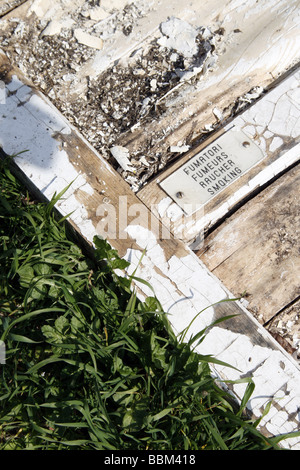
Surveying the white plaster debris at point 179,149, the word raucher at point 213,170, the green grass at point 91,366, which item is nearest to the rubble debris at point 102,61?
the white plaster debris at point 179,149

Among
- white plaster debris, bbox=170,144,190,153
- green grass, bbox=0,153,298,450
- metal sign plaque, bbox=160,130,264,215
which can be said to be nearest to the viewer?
green grass, bbox=0,153,298,450

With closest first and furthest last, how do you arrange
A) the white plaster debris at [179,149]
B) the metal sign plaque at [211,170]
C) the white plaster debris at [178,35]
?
the metal sign plaque at [211,170], the white plaster debris at [179,149], the white plaster debris at [178,35]

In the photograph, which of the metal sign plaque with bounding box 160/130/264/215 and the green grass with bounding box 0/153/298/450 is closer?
the green grass with bounding box 0/153/298/450

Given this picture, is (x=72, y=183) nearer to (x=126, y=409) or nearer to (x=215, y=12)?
(x=126, y=409)

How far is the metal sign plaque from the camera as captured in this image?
1.84 metres

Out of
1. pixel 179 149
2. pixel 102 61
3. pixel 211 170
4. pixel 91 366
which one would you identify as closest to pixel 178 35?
pixel 102 61

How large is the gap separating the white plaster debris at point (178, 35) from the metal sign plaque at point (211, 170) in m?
0.53

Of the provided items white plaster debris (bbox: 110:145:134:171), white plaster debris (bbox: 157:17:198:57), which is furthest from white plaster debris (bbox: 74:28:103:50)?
white plaster debris (bbox: 110:145:134:171)

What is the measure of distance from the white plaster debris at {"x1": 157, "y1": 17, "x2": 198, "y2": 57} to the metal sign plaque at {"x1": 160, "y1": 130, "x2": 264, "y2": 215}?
1.75 ft

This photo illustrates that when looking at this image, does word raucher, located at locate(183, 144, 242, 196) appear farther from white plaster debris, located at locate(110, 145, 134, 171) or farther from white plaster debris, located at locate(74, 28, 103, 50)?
white plaster debris, located at locate(74, 28, 103, 50)

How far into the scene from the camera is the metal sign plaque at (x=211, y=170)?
1836 millimetres

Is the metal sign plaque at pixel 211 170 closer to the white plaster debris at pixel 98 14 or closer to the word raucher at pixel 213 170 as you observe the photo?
the word raucher at pixel 213 170

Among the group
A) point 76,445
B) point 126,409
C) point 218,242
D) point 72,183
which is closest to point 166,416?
point 126,409

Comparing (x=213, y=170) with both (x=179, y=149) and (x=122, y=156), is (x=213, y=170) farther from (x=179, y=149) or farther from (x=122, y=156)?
(x=122, y=156)
